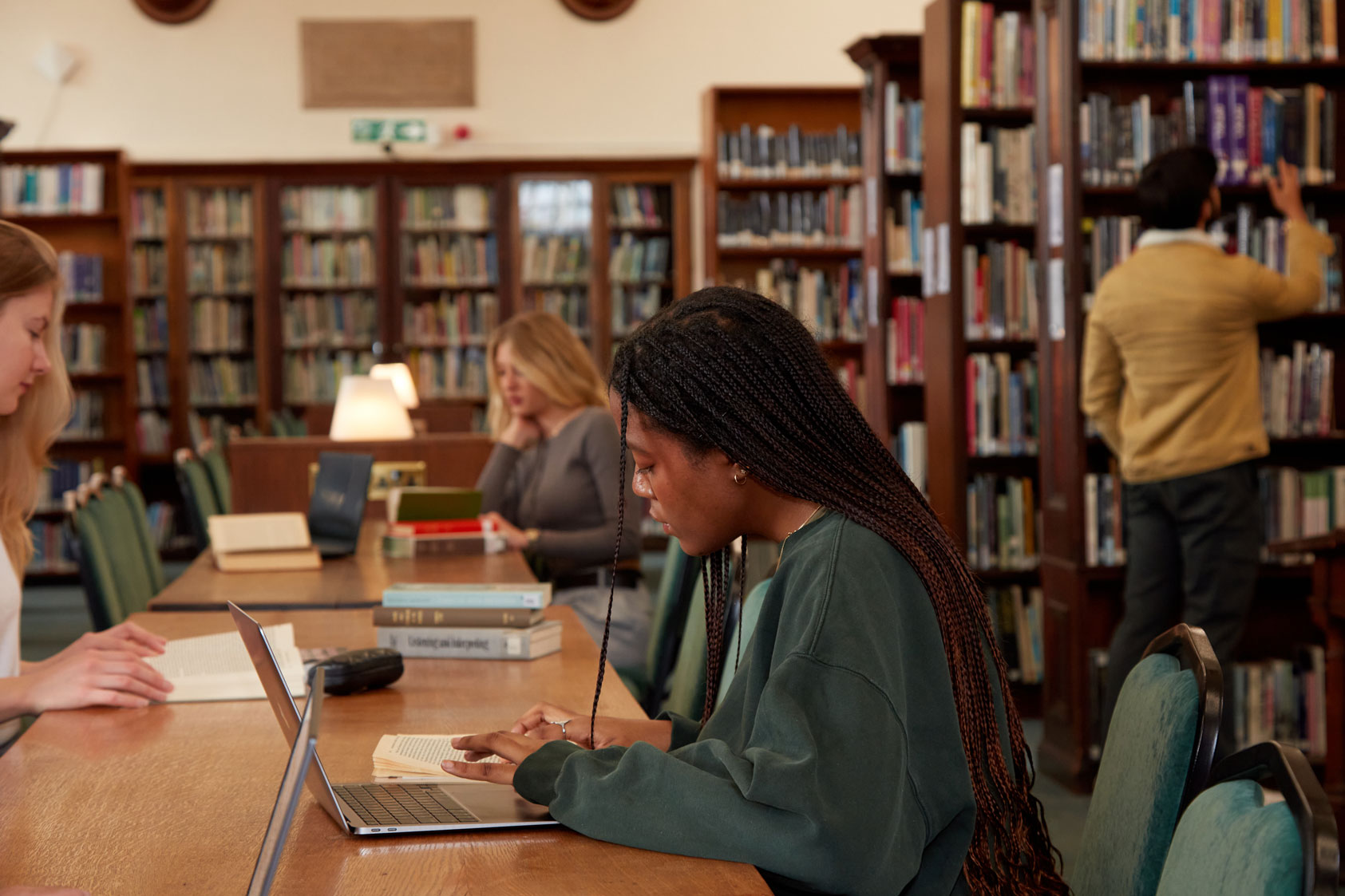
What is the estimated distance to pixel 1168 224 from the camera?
323 centimetres

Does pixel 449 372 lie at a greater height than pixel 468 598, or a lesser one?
greater

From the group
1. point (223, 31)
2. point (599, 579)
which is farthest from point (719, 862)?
point (223, 31)

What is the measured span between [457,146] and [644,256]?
136 centimetres

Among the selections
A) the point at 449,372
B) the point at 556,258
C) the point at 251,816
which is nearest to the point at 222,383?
the point at 449,372

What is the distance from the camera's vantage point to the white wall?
26.6 feet

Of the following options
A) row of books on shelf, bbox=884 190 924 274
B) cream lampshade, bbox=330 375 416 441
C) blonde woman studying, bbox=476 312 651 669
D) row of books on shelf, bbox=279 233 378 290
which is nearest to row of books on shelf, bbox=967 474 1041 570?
row of books on shelf, bbox=884 190 924 274

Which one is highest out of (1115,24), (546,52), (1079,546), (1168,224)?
(546,52)

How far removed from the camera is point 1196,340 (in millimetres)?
3164

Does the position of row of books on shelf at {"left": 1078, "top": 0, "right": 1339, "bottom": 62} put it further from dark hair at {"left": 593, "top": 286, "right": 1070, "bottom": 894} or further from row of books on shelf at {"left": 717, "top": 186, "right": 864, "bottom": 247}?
row of books on shelf at {"left": 717, "top": 186, "right": 864, "bottom": 247}

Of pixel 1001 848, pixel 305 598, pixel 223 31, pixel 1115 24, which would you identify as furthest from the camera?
pixel 223 31

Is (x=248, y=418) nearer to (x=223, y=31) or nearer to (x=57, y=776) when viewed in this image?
(x=223, y=31)

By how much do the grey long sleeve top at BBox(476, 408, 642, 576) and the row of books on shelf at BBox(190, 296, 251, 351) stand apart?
531 cm

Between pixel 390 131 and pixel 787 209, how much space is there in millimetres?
2700

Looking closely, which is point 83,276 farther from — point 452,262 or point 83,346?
point 452,262
